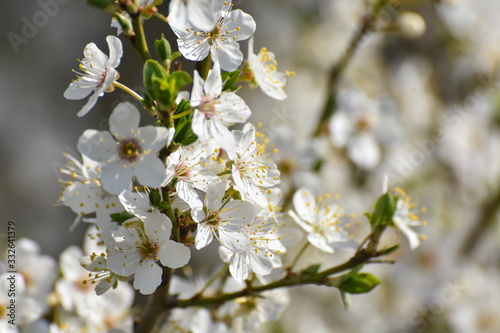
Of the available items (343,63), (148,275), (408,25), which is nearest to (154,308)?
(148,275)

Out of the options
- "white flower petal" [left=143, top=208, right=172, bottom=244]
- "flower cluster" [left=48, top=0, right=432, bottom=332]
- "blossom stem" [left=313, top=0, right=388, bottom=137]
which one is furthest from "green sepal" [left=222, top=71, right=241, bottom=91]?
"blossom stem" [left=313, top=0, right=388, bottom=137]

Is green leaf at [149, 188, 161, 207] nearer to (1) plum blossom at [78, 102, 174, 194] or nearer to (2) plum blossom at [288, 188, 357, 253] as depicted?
(1) plum blossom at [78, 102, 174, 194]

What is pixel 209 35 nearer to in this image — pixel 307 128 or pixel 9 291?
pixel 9 291

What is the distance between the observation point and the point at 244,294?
0.82m

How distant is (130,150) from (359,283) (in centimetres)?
41

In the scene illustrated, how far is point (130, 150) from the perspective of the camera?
2.23 ft

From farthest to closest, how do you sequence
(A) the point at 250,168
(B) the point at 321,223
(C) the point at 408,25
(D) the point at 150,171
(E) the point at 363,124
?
(E) the point at 363,124, (C) the point at 408,25, (B) the point at 321,223, (A) the point at 250,168, (D) the point at 150,171

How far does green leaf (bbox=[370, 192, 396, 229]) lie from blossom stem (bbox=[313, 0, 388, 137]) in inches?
26.0

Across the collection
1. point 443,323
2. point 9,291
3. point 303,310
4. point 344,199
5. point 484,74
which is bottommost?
point 303,310

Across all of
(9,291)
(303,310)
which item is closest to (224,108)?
(9,291)

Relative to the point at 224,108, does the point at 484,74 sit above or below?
below

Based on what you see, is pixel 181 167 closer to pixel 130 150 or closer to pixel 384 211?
pixel 130 150

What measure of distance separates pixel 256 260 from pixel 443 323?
1.47 m

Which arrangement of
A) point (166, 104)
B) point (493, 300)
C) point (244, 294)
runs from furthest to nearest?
point (493, 300) < point (244, 294) < point (166, 104)
